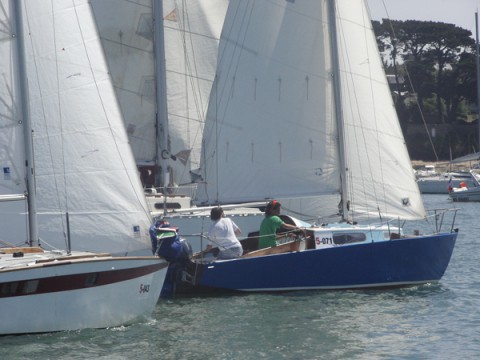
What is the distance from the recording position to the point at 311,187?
23.8 meters

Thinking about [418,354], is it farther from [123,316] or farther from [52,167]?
[52,167]

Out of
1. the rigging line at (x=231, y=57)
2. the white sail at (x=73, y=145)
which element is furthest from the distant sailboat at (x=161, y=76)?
the white sail at (x=73, y=145)

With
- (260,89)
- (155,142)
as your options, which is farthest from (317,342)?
(155,142)

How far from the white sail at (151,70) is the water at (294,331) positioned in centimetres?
779

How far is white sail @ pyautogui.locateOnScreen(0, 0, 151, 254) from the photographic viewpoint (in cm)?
1745

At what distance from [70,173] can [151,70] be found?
10940mm

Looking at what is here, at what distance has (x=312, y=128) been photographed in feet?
78.3

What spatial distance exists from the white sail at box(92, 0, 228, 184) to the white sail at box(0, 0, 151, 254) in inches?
382

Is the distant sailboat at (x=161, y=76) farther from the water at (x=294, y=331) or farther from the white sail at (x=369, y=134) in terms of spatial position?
the water at (x=294, y=331)

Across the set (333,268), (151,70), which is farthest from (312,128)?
(151,70)

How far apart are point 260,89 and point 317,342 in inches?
350

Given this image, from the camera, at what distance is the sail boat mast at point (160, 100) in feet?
90.2

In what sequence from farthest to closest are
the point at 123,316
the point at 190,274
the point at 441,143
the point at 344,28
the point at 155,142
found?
the point at 441,143 → the point at 155,142 → the point at 344,28 → the point at 190,274 → the point at 123,316

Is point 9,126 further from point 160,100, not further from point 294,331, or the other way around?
point 160,100
